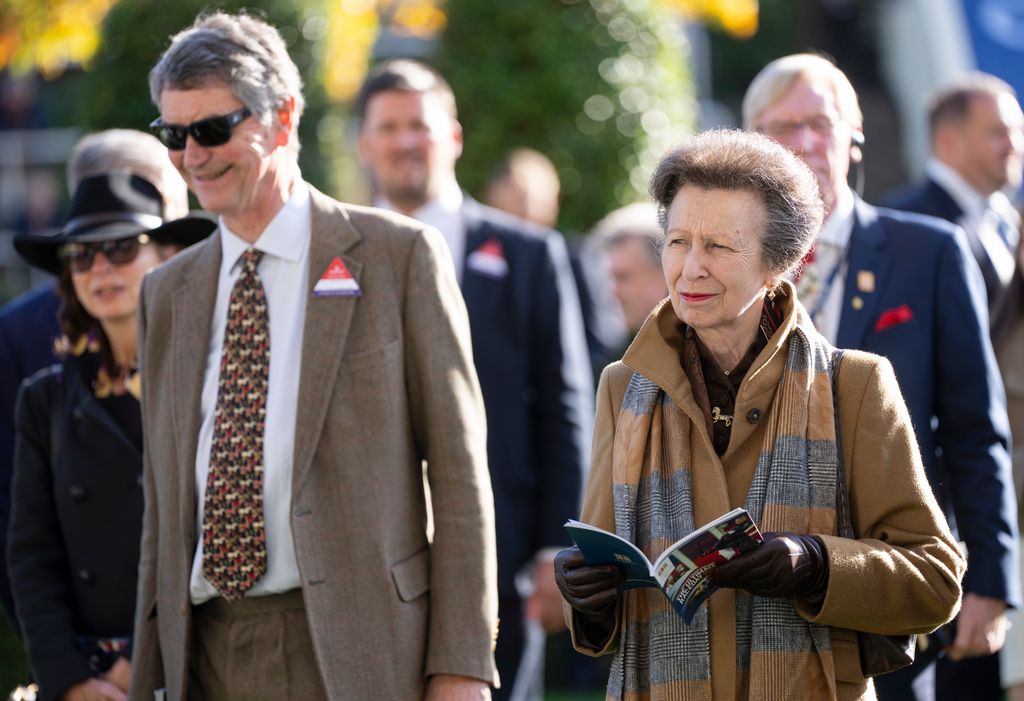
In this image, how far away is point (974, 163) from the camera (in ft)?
25.6

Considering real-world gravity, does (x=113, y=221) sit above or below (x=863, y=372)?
above

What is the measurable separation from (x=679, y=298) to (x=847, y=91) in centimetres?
168

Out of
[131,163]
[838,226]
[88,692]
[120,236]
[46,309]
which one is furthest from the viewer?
[46,309]

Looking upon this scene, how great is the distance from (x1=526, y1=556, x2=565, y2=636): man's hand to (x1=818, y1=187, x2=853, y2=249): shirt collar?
6.05ft

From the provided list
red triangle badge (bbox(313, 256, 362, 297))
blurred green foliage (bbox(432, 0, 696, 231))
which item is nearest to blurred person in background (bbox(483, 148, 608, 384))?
blurred green foliage (bbox(432, 0, 696, 231))

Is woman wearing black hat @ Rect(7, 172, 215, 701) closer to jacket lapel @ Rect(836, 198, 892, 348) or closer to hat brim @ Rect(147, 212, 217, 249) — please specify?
hat brim @ Rect(147, 212, 217, 249)

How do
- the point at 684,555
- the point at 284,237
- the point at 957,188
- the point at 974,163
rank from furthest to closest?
the point at 974,163
the point at 957,188
the point at 284,237
the point at 684,555

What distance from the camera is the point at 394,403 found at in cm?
432

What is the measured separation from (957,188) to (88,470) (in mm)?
4352

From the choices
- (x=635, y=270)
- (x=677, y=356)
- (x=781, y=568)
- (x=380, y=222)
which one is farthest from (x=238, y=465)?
(x=635, y=270)

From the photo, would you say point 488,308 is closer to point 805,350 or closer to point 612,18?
point 805,350

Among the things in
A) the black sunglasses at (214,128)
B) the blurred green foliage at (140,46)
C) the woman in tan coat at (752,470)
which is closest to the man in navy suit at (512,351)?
the black sunglasses at (214,128)

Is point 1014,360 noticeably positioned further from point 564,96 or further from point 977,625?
point 564,96

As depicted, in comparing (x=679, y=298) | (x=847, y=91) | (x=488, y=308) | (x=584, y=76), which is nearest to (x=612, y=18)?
(x=584, y=76)
